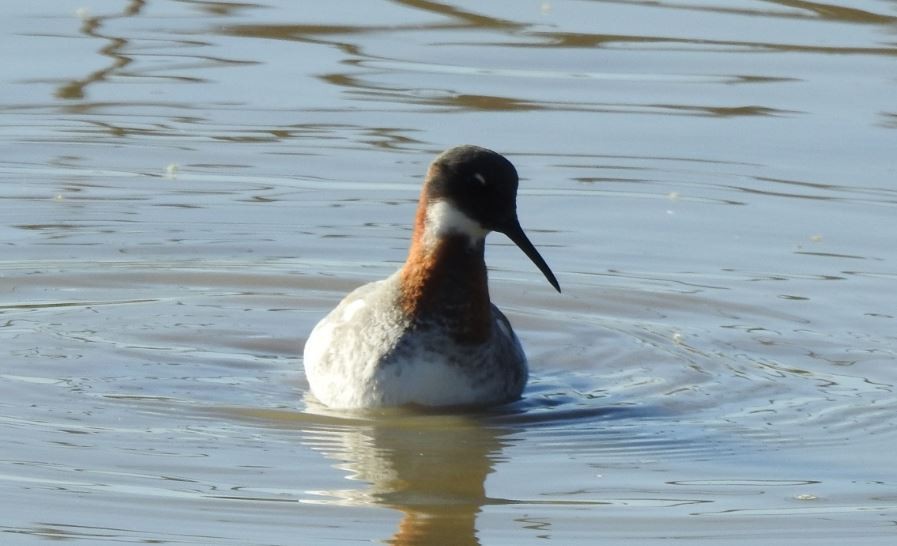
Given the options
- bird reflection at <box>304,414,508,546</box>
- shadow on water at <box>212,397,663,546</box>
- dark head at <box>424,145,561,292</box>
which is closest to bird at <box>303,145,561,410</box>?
dark head at <box>424,145,561,292</box>

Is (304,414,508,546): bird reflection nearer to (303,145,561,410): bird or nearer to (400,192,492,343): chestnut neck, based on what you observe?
(303,145,561,410): bird

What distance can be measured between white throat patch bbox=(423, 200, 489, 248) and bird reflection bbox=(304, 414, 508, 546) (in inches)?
36.2

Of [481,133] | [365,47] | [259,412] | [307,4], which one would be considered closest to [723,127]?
[481,133]

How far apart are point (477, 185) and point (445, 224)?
0.96 ft

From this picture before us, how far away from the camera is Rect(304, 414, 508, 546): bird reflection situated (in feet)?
26.8

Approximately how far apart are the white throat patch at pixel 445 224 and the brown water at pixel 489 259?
0.91 metres

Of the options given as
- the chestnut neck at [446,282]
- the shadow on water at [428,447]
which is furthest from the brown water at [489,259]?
the chestnut neck at [446,282]

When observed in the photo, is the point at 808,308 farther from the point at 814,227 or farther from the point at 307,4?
the point at 307,4

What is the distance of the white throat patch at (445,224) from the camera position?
9969mm

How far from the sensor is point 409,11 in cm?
1791

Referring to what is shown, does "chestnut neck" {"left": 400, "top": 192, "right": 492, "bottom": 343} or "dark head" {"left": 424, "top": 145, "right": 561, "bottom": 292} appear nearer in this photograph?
"dark head" {"left": 424, "top": 145, "right": 561, "bottom": 292}

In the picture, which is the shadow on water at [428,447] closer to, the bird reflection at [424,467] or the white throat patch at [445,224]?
the bird reflection at [424,467]

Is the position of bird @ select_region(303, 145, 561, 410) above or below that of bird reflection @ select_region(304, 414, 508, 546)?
Result: above

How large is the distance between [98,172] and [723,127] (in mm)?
4689
